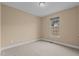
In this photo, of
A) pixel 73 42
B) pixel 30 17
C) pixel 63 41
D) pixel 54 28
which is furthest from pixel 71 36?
pixel 30 17

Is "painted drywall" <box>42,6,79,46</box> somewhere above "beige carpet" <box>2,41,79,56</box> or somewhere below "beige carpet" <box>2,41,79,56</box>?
above

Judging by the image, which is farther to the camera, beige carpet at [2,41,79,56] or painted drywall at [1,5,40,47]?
painted drywall at [1,5,40,47]

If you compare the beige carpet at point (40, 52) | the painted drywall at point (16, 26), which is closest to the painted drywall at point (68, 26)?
the beige carpet at point (40, 52)

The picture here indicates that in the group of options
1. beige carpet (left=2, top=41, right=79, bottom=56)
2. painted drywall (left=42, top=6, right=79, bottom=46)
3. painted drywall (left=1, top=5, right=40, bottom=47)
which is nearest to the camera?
beige carpet (left=2, top=41, right=79, bottom=56)

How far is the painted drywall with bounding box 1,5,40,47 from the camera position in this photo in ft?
11.1

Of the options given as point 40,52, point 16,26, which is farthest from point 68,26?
point 16,26

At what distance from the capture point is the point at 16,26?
3982 millimetres

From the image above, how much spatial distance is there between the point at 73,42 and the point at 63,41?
2.17 feet

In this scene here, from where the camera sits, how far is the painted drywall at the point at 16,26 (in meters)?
3.39

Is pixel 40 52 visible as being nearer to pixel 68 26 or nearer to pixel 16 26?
pixel 16 26

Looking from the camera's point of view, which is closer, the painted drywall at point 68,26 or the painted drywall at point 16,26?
the painted drywall at point 16,26

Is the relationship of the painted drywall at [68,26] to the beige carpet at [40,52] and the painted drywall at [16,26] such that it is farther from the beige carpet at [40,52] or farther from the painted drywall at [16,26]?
the painted drywall at [16,26]

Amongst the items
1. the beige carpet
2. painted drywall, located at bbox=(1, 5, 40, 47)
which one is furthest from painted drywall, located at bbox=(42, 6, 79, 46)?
painted drywall, located at bbox=(1, 5, 40, 47)

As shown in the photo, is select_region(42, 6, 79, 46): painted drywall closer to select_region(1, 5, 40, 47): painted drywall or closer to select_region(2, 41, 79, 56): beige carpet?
select_region(2, 41, 79, 56): beige carpet
